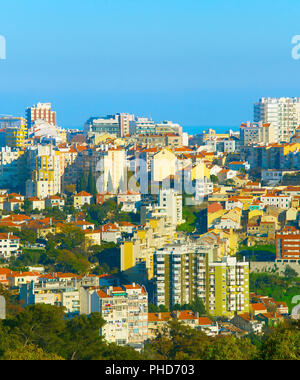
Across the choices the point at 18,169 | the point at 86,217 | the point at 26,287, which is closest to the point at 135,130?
the point at 18,169

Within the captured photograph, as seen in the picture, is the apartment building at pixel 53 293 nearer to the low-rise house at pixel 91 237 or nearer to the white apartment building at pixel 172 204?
the low-rise house at pixel 91 237

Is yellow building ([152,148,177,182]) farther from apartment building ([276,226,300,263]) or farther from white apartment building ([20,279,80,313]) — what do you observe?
white apartment building ([20,279,80,313])

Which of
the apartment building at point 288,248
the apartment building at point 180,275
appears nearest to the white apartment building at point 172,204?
the apartment building at point 288,248

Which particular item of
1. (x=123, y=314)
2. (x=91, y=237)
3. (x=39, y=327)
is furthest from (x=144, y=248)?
(x=39, y=327)

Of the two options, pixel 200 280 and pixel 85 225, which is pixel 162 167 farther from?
pixel 200 280

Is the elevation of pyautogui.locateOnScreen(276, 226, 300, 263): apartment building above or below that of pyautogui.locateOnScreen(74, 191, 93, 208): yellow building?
below

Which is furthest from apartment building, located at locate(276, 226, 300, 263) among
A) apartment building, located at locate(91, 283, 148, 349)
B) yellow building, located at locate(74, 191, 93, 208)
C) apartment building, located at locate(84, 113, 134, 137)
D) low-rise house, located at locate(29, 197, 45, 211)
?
apartment building, located at locate(84, 113, 134, 137)
